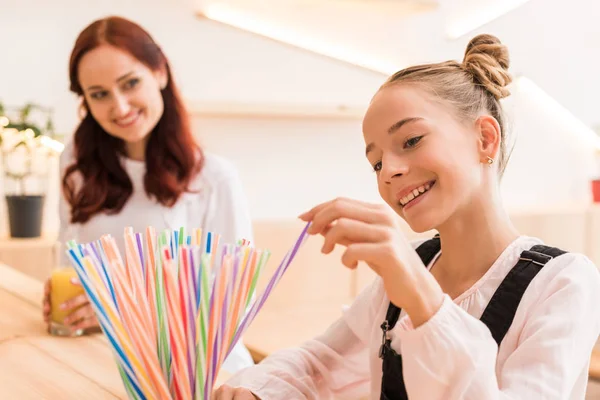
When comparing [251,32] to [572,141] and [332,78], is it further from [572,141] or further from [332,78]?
[572,141]

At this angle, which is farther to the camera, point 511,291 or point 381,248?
point 511,291

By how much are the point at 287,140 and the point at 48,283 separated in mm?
2368

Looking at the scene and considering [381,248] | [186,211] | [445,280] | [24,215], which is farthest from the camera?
[24,215]

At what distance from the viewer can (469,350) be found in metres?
0.78

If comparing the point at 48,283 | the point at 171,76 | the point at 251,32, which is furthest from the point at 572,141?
the point at 48,283

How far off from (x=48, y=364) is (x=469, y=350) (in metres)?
0.79

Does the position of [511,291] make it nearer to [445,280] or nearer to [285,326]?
[445,280]

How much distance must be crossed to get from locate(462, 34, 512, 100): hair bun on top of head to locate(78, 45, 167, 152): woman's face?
1.11 m

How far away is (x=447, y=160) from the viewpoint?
0.97m

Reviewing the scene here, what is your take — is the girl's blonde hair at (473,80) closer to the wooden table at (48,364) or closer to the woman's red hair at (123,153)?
the wooden table at (48,364)

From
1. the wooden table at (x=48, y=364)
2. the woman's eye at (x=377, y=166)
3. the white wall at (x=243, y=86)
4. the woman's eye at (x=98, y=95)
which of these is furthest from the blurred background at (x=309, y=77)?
the woman's eye at (x=377, y=166)

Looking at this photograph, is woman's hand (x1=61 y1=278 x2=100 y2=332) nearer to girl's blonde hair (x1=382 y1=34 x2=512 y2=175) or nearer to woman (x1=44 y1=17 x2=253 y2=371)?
woman (x1=44 y1=17 x2=253 y2=371)

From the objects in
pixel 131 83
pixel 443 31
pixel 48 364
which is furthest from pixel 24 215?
pixel 443 31

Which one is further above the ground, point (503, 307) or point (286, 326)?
point (503, 307)
